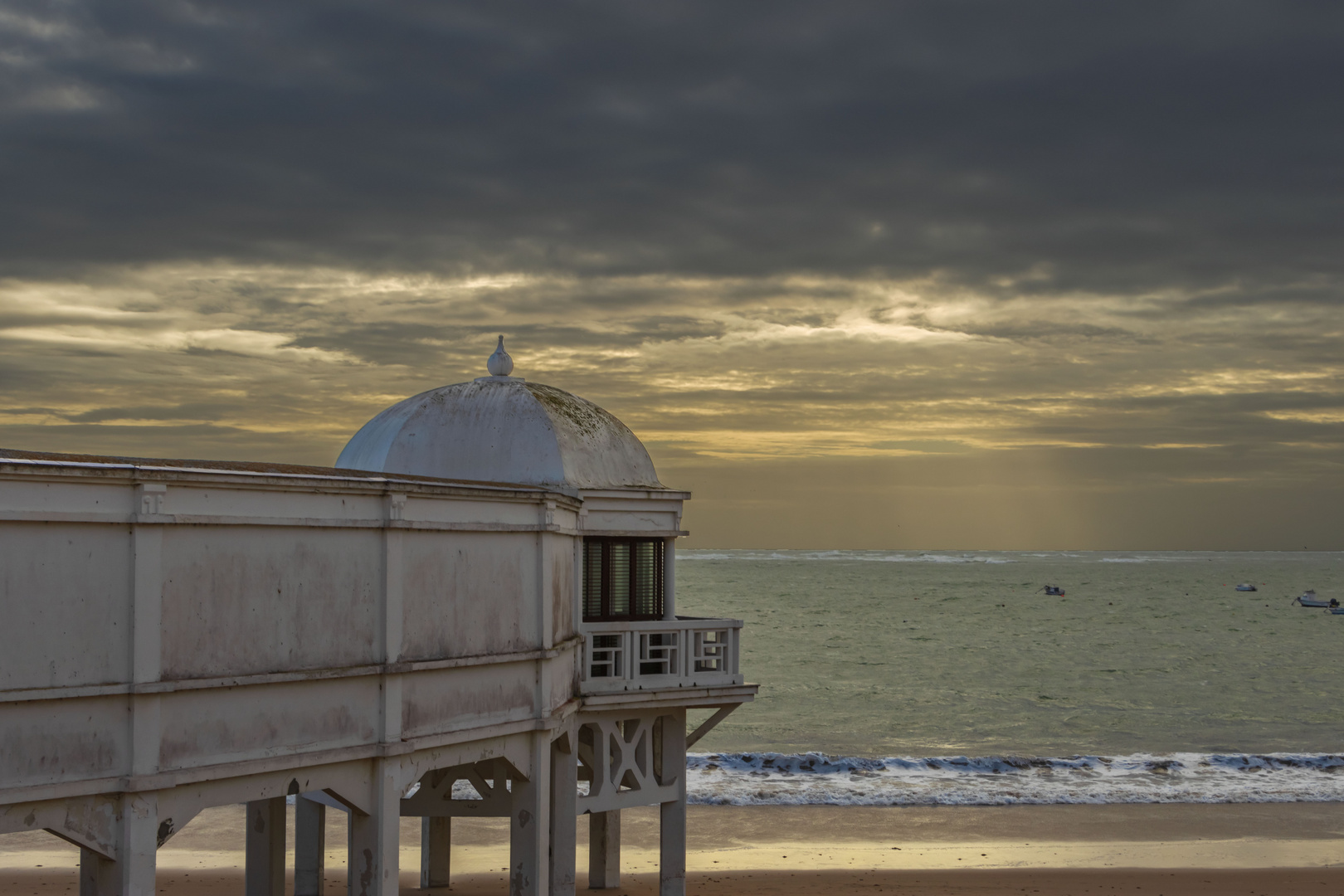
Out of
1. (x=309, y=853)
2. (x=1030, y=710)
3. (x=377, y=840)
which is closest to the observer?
(x=377, y=840)

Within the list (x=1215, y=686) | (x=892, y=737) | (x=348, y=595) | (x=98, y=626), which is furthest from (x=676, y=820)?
(x=1215, y=686)

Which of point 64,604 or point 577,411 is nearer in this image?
point 64,604

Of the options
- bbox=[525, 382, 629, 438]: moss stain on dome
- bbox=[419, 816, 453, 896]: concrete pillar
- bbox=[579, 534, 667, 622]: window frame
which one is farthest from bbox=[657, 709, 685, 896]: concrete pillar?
bbox=[419, 816, 453, 896]: concrete pillar

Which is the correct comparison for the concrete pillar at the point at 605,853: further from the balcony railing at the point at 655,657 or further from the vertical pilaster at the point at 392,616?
the vertical pilaster at the point at 392,616

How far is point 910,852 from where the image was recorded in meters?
30.5

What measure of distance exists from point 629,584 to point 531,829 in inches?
198

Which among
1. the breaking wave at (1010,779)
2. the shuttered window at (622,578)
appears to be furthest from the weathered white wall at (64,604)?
the breaking wave at (1010,779)

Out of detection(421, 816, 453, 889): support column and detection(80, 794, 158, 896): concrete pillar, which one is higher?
detection(80, 794, 158, 896): concrete pillar

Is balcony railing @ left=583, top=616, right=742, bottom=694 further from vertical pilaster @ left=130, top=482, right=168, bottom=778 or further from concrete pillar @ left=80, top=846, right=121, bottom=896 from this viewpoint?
concrete pillar @ left=80, top=846, right=121, bottom=896

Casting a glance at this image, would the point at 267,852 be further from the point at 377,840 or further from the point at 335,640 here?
the point at 335,640

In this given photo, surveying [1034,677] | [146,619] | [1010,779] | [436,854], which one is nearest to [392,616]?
[146,619]

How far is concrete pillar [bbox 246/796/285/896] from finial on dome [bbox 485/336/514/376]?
24.2 ft

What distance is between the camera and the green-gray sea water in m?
49.0

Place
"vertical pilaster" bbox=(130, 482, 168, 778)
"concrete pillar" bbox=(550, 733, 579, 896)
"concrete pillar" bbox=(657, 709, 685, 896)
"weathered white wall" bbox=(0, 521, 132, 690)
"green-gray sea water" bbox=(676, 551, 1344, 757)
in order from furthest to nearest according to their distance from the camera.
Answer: "green-gray sea water" bbox=(676, 551, 1344, 757)
"concrete pillar" bbox=(657, 709, 685, 896)
"concrete pillar" bbox=(550, 733, 579, 896)
"vertical pilaster" bbox=(130, 482, 168, 778)
"weathered white wall" bbox=(0, 521, 132, 690)
